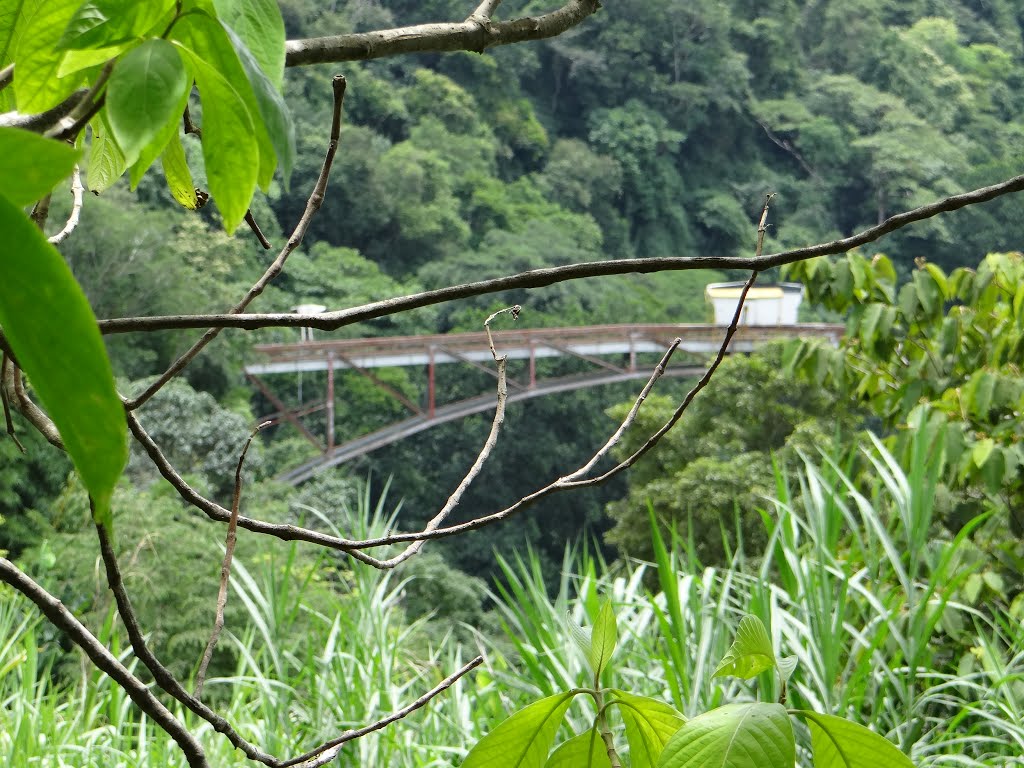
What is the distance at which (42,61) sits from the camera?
168 mm

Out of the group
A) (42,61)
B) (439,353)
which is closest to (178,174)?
(42,61)

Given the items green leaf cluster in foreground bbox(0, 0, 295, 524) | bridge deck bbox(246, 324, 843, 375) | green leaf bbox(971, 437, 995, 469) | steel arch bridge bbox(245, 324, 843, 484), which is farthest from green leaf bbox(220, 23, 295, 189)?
bridge deck bbox(246, 324, 843, 375)

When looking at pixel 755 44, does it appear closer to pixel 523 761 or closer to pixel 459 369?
pixel 459 369

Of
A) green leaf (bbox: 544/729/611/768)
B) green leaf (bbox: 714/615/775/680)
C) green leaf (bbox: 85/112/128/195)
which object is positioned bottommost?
green leaf (bbox: 544/729/611/768)

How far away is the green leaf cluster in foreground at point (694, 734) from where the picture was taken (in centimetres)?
18

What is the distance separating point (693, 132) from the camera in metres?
15.5

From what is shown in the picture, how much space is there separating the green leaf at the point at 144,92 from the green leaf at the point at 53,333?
0.13ft

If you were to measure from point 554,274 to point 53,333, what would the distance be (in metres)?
0.11

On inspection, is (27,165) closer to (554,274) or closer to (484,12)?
(554,274)

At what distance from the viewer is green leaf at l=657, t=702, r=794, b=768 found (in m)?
0.18

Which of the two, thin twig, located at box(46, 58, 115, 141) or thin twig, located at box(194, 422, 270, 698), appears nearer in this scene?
thin twig, located at box(46, 58, 115, 141)

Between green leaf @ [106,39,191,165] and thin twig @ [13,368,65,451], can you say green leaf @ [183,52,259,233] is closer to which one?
green leaf @ [106,39,191,165]

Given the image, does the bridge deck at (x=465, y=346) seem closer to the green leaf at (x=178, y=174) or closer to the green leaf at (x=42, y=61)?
the green leaf at (x=178, y=174)

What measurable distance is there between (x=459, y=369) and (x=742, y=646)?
11080mm
